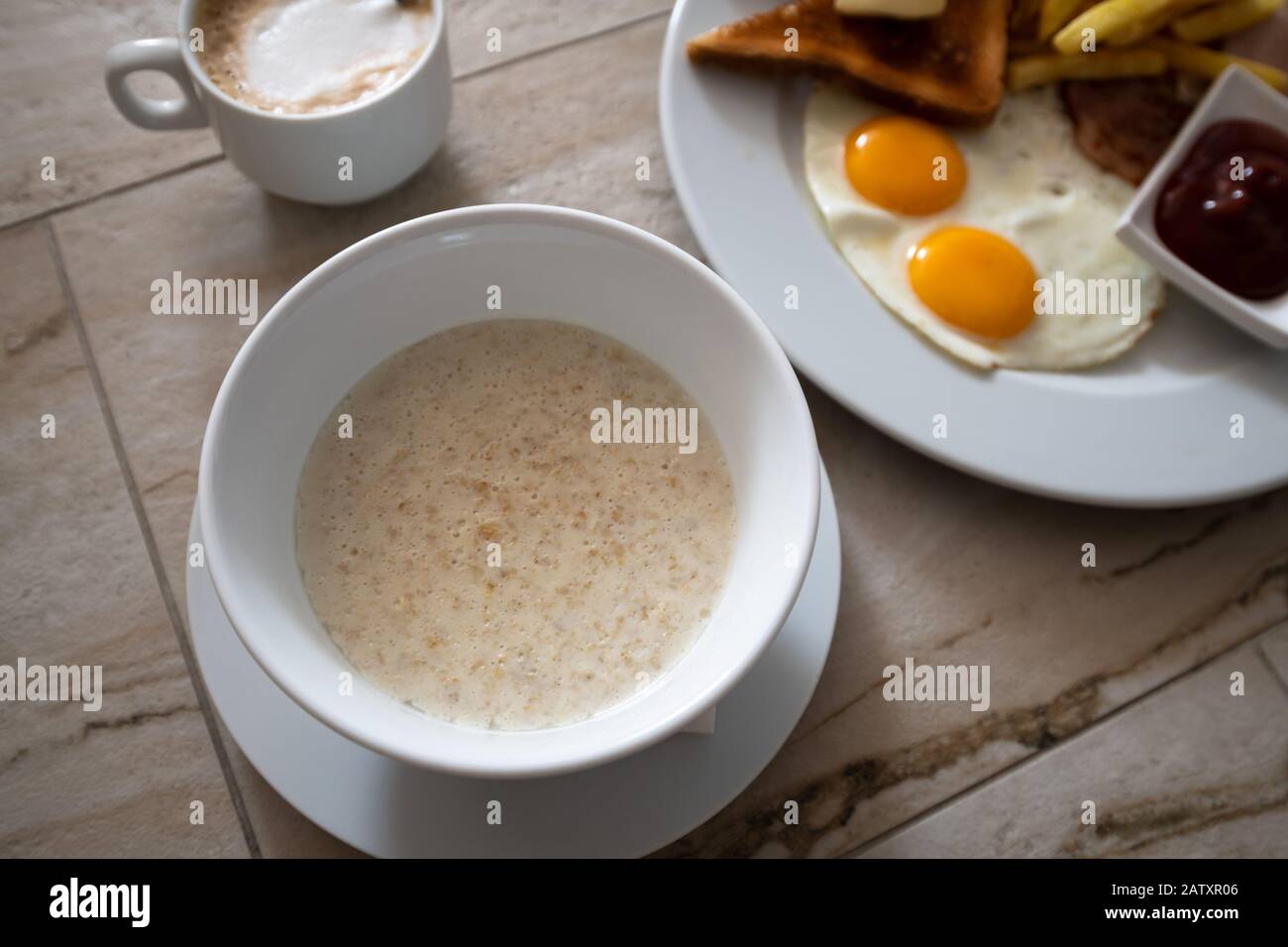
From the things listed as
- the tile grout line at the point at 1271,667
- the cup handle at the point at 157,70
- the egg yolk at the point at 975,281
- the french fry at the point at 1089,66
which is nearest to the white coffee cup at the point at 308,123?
the cup handle at the point at 157,70

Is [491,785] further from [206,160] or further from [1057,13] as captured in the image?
[1057,13]

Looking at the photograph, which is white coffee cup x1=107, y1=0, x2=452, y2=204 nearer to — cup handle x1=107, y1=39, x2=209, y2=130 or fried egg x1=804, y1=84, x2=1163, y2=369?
cup handle x1=107, y1=39, x2=209, y2=130

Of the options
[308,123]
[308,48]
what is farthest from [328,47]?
[308,123]

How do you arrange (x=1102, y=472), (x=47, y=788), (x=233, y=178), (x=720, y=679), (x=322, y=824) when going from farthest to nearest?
(x=233, y=178) → (x=1102, y=472) → (x=47, y=788) → (x=322, y=824) → (x=720, y=679)
